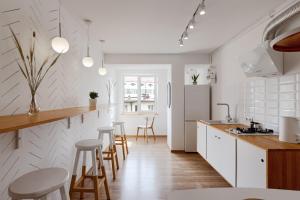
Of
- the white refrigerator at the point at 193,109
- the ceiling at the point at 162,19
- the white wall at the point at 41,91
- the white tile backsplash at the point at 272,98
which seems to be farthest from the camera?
the white refrigerator at the point at 193,109

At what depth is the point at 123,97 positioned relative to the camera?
6879 mm

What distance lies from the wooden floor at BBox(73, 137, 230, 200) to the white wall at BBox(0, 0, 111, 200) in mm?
890

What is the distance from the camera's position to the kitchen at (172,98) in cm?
152

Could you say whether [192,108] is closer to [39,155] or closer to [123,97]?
[123,97]

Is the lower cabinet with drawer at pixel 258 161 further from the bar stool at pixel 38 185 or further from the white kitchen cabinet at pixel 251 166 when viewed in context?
the bar stool at pixel 38 185

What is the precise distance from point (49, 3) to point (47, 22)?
0.22 m

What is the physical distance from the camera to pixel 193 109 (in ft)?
15.6

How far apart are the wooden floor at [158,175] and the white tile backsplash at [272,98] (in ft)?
4.00

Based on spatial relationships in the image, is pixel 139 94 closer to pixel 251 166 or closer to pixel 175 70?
pixel 175 70

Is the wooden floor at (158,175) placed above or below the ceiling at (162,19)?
below

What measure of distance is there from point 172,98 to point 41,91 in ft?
10.7

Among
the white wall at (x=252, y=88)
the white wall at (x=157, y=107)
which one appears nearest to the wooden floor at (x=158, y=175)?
the white wall at (x=252, y=88)

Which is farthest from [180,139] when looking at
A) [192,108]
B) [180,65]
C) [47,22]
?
A: [47,22]

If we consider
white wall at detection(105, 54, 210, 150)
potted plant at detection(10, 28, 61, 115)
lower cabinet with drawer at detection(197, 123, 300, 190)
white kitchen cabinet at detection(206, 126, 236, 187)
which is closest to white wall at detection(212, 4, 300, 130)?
lower cabinet with drawer at detection(197, 123, 300, 190)
